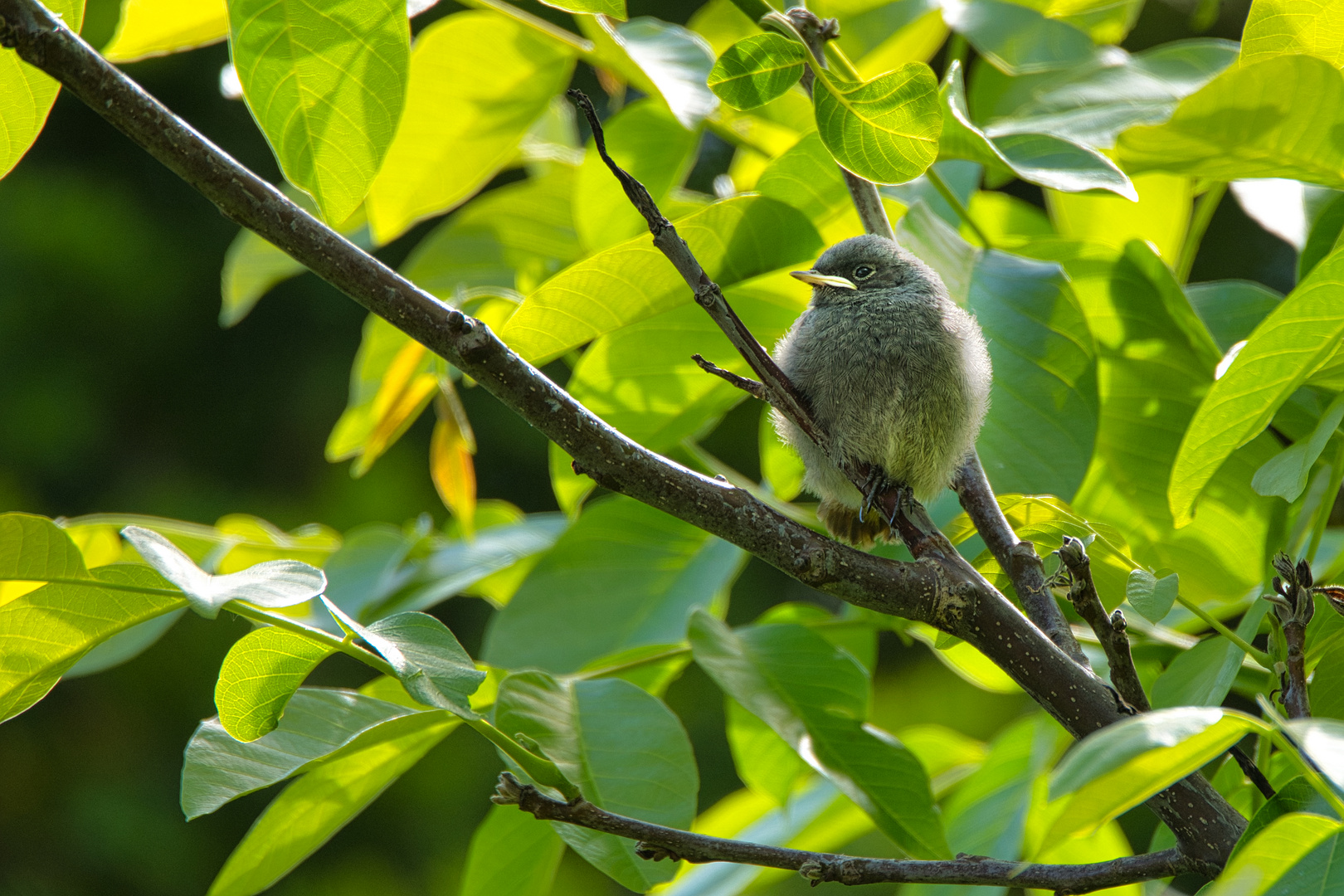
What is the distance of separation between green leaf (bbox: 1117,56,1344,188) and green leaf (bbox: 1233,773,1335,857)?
2.26 ft

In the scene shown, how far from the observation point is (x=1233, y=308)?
1.54m

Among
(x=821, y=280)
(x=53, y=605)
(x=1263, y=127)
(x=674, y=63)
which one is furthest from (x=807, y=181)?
(x=53, y=605)

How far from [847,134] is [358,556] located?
3.62 feet

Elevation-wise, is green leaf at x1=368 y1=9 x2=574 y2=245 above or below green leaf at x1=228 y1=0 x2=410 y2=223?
below

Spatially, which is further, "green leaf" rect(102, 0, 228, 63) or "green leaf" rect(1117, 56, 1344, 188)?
"green leaf" rect(102, 0, 228, 63)

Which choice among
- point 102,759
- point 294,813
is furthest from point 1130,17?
point 102,759

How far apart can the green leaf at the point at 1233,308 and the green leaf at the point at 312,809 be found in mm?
1189

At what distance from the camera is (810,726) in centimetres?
144

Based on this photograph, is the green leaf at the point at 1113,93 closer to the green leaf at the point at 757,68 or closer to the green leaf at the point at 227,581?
the green leaf at the point at 757,68

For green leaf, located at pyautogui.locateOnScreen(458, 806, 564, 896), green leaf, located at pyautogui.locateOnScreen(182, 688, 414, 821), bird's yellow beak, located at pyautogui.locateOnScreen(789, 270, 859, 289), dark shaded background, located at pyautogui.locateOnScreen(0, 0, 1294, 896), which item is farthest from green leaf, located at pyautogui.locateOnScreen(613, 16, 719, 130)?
dark shaded background, located at pyautogui.locateOnScreen(0, 0, 1294, 896)

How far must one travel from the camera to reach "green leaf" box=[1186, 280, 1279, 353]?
153 cm

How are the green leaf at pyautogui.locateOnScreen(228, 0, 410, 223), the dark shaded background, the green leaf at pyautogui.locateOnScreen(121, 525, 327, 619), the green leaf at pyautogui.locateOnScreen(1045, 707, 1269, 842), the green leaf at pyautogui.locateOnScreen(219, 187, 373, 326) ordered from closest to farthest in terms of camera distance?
1. the green leaf at pyautogui.locateOnScreen(1045, 707, 1269, 842)
2. the green leaf at pyautogui.locateOnScreen(121, 525, 327, 619)
3. the green leaf at pyautogui.locateOnScreen(228, 0, 410, 223)
4. the green leaf at pyautogui.locateOnScreen(219, 187, 373, 326)
5. the dark shaded background

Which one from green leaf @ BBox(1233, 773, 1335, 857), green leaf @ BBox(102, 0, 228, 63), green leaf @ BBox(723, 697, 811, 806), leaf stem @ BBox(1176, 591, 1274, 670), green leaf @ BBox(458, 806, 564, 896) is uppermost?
green leaf @ BBox(102, 0, 228, 63)

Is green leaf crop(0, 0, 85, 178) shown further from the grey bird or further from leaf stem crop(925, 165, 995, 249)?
leaf stem crop(925, 165, 995, 249)
